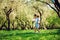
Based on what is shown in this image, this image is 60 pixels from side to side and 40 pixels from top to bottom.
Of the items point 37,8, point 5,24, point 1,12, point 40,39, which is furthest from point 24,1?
point 40,39

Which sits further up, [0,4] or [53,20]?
[0,4]

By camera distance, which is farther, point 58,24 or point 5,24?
point 58,24

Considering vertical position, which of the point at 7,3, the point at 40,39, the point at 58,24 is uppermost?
the point at 7,3

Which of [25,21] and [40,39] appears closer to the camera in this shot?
[40,39]

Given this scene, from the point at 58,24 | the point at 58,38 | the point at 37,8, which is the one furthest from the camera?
the point at 58,24

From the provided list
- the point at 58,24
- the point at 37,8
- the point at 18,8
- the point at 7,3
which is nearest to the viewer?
the point at 7,3

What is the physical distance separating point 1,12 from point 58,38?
31138 millimetres

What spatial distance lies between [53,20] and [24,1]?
45.2 m

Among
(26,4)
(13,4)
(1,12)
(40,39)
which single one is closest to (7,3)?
(13,4)

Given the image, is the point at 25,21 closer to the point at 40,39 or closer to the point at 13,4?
the point at 13,4

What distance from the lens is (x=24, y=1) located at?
146ft

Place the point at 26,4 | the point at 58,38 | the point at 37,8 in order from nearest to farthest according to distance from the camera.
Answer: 1. the point at 58,38
2. the point at 26,4
3. the point at 37,8

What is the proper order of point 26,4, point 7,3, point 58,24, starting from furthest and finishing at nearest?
point 58,24
point 26,4
point 7,3

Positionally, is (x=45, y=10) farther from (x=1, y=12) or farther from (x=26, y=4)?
(x=1, y=12)
